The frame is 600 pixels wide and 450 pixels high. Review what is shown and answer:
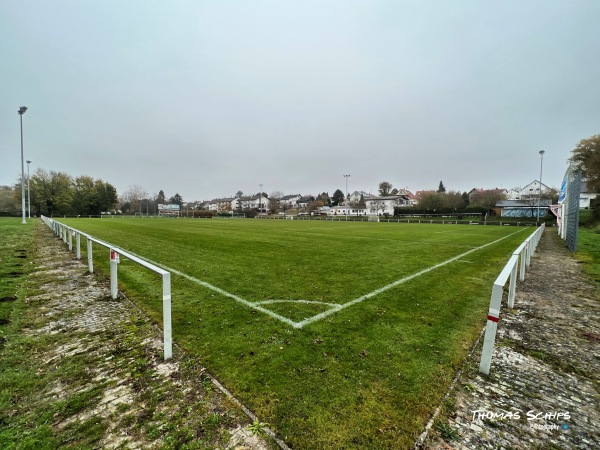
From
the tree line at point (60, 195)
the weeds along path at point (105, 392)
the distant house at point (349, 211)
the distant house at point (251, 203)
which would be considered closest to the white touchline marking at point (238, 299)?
the weeds along path at point (105, 392)

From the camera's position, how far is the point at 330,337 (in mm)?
4090

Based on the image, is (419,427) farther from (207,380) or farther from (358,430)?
(207,380)

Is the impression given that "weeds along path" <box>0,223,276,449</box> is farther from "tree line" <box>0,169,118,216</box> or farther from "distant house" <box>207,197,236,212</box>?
"distant house" <box>207,197,236,212</box>

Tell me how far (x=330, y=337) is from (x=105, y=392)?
2747mm

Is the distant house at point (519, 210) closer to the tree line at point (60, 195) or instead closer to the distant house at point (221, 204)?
the tree line at point (60, 195)

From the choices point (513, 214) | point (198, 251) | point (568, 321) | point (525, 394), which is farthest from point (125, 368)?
point (513, 214)

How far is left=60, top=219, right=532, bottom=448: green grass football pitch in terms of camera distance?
2527mm

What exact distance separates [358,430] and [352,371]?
2.86 ft

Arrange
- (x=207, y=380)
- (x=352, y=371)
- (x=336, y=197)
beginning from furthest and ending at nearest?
(x=336, y=197) < (x=352, y=371) < (x=207, y=380)

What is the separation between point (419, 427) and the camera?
2393 mm

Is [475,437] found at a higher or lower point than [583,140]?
lower

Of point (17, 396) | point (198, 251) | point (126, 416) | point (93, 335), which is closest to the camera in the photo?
point (126, 416)

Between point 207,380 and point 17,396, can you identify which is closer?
point 17,396

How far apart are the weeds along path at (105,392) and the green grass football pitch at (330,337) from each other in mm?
313
